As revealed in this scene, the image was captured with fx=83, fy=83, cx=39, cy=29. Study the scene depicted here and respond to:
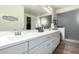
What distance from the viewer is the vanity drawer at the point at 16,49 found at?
69 cm

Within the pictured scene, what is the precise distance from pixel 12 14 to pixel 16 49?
3.27 ft

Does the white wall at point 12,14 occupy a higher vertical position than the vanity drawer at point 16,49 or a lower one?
higher

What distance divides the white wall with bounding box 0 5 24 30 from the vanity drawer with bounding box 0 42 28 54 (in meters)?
0.77

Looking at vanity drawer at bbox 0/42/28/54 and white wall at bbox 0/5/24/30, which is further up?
white wall at bbox 0/5/24/30

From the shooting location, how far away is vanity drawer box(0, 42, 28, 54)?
0.69 m

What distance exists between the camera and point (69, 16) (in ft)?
13.8

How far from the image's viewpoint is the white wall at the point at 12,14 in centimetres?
149

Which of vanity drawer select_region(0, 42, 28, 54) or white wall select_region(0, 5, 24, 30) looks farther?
white wall select_region(0, 5, 24, 30)

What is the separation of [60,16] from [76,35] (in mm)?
1213

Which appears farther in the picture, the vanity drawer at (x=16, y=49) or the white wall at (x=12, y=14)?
the white wall at (x=12, y=14)

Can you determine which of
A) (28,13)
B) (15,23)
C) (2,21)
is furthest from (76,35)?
(2,21)

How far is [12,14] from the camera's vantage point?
63.8 inches

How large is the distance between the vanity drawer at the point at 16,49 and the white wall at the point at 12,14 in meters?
0.77
